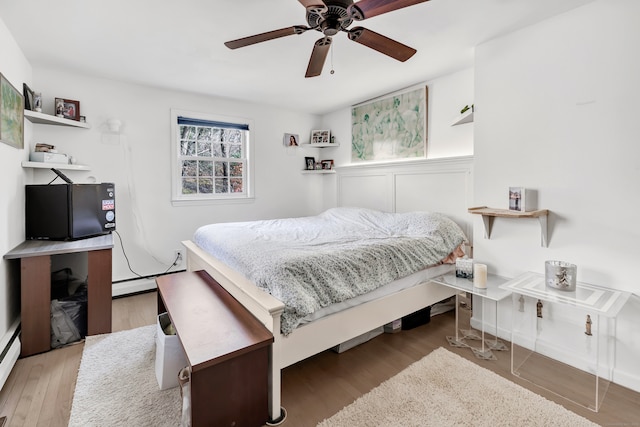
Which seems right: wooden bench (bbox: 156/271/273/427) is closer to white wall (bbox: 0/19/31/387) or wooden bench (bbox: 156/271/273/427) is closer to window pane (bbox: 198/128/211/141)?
white wall (bbox: 0/19/31/387)

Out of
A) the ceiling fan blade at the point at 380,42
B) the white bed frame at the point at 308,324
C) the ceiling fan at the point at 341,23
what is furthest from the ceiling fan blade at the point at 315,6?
the white bed frame at the point at 308,324

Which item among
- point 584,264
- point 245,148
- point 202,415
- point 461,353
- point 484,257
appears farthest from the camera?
point 245,148

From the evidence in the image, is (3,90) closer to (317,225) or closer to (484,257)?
(317,225)

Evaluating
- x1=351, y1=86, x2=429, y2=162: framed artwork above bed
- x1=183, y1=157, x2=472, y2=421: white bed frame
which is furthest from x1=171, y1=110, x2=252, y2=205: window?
x1=351, y1=86, x2=429, y2=162: framed artwork above bed

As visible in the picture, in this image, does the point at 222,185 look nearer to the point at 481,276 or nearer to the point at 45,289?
A: the point at 45,289

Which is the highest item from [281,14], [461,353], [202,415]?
[281,14]

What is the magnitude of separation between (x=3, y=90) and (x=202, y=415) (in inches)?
95.8

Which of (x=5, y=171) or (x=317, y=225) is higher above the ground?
(x=5, y=171)

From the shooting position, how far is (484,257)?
99.3 inches

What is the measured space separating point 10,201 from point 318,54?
2.48 m

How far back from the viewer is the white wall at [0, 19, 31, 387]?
2041 millimetres

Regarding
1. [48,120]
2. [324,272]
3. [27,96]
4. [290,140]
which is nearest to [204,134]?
[290,140]

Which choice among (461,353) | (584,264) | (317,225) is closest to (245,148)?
(317,225)

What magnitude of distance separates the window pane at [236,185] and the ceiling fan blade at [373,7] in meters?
2.95
